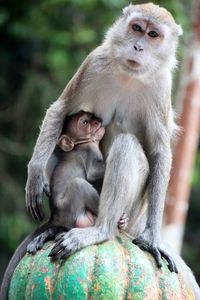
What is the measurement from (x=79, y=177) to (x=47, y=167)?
38cm

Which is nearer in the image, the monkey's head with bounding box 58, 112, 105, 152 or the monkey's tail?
the monkey's tail

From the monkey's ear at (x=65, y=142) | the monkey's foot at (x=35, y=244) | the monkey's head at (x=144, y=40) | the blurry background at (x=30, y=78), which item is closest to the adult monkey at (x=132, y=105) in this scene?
the monkey's head at (x=144, y=40)

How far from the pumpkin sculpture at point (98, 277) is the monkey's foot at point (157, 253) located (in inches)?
2.3

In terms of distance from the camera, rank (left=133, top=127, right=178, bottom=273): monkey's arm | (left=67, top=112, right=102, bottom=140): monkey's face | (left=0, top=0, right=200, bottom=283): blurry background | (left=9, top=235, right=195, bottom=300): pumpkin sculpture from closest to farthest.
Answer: (left=9, top=235, right=195, bottom=300): pumpkin sculpture < (left=133, top=127, right=178, bottom=273): monkey's arm < (left=67, top=112, right=102, bottom=140): monkey's face < (left=0, top=0, right=200, bottom=283): blurry background

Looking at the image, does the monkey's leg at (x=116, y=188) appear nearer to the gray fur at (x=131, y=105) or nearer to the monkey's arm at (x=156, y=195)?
the gray fur at (x=131, y=105)

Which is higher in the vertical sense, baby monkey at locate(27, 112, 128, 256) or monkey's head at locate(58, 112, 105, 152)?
monkey's head at locate(58, 112, 105, 152)

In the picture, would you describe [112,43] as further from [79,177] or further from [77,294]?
[77,294]

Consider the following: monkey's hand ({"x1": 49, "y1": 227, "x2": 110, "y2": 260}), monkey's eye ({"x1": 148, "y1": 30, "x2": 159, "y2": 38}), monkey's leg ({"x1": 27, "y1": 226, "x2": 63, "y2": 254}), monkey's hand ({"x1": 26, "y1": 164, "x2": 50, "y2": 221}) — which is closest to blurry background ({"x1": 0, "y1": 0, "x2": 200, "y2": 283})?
monkey's eye ({"x1": 148, "y1": 30, "x2": 159, "y2": 38})

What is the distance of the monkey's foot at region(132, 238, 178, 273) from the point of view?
5.78 m

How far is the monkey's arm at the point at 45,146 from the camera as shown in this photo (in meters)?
6.39

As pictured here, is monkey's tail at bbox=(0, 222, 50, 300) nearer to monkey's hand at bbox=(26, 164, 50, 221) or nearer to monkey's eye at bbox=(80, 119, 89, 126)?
monkey's hand at bbox=(26, 164, 50, 221)

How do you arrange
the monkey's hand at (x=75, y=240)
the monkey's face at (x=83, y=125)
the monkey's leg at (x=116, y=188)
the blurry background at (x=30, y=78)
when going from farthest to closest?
1. the blurry background at (x=30, y=78)
2. the monkey's face at (x=83, y=125)
3. the monkey's leg at (x=116, y=188)
4. the monkey's hand at (x=75, y=240)

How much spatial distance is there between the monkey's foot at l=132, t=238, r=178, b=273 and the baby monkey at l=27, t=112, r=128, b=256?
0.20 metres

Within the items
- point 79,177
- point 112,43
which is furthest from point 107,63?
point 79,177
